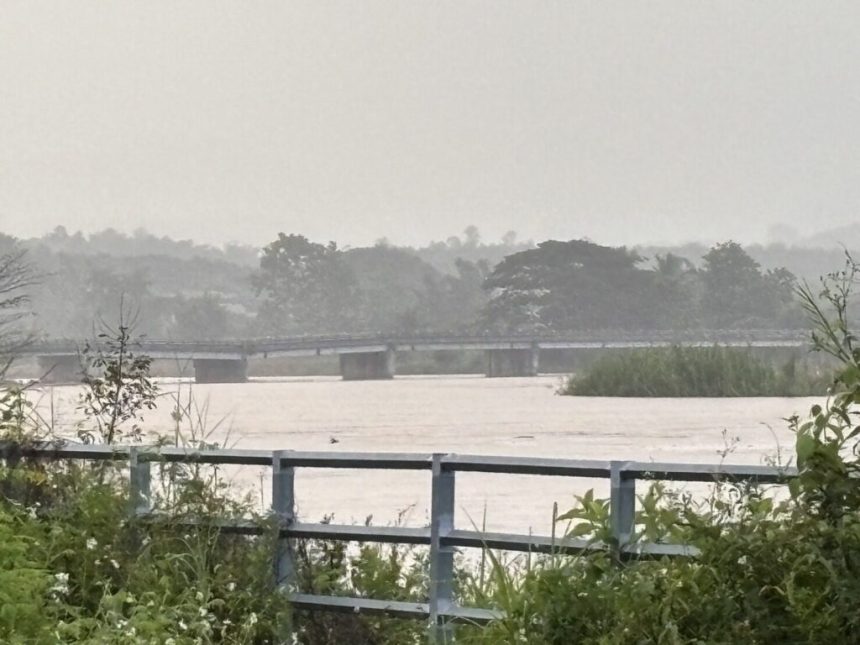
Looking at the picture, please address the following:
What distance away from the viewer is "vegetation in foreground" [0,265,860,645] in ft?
21.9

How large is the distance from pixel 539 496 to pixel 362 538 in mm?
21045

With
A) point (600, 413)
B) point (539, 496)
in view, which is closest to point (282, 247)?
point (600, 413)

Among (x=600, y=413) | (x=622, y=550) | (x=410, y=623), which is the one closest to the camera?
(x=622, y=550)

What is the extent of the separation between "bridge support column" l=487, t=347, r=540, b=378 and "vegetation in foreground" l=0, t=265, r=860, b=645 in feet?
→ 400

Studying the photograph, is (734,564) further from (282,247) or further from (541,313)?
(282,247)

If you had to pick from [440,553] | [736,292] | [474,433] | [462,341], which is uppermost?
[736,292]

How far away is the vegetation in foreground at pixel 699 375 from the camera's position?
6731 centimetres

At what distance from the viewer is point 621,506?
26.1ft

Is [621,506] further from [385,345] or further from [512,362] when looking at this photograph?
[512,362]

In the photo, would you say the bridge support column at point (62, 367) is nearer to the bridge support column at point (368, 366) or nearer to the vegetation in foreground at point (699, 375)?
the bridge support column at point (368, 366)

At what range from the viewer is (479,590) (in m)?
8.75

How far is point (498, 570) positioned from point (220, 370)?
383 ft

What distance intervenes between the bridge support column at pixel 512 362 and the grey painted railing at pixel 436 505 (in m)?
123

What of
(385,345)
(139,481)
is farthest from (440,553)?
(385,345)
